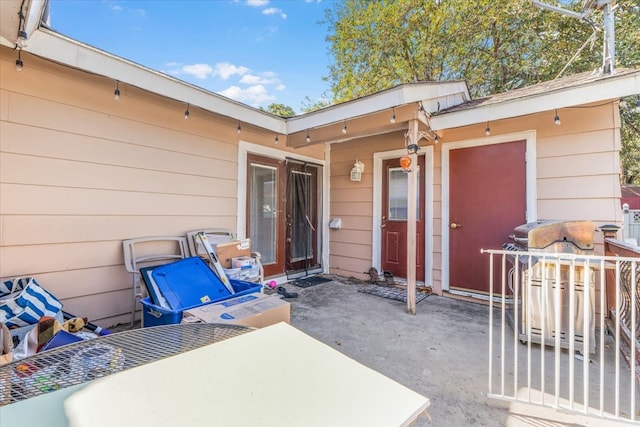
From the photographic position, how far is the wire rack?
809mm

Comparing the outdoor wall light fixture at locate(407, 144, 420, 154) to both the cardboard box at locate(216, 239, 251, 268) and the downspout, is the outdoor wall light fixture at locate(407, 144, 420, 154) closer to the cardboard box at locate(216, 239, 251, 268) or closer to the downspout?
the downspout

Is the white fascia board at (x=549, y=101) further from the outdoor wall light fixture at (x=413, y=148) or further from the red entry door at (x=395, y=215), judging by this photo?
the red entry door at (x=395, y=215)

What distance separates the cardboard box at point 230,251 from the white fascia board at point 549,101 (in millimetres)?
2884

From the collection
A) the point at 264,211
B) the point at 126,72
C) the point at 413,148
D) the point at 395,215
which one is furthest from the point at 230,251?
the point at 395,215

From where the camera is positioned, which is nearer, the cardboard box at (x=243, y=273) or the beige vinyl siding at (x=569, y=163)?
the beige vinyl siding at (x=569, y=163)

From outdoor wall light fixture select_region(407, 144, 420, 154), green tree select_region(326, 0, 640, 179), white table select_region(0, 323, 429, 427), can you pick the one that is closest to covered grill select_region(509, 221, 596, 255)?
outdoor wall light fixture select_region(407, 144, 420, 154)

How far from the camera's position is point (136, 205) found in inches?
120

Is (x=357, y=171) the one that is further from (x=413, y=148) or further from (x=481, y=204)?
(x=481, y=204)

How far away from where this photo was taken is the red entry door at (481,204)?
364cm

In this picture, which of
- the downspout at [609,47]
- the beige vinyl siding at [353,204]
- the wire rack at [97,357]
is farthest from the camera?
the beige vinyl siding at [353,204]

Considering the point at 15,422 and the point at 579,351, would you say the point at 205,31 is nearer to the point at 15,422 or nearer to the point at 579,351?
the point at 15,422

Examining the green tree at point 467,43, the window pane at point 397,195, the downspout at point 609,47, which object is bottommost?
the window pane at point 397,195

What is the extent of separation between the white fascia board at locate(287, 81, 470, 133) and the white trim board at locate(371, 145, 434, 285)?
90 centimetres

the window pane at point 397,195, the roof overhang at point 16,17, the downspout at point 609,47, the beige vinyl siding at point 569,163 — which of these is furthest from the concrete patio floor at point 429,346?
the downspout at point 609,47
